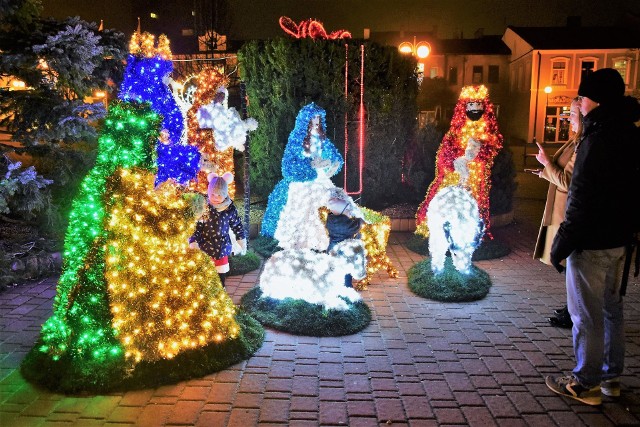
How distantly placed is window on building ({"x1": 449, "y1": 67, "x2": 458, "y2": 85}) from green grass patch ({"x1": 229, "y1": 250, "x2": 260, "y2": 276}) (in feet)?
106

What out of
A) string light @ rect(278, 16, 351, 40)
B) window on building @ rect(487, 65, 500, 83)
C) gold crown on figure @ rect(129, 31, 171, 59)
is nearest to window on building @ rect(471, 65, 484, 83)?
window on building @ rect(487, 65, 500, 83)

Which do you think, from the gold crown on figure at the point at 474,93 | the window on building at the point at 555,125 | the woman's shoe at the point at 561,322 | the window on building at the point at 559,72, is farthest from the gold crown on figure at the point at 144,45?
the window on building at the point at 555,125

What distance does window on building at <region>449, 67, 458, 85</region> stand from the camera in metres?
37.7

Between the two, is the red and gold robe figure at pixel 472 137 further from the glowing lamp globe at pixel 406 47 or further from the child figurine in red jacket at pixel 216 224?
the glowing lamp globe at pixel 406 47

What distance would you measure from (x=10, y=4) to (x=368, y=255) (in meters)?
5.59

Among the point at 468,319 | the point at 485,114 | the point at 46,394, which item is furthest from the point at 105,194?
the point at 485,114

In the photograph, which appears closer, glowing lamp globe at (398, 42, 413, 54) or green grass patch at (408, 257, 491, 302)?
green grass patch at (408, 257, 491, 302)

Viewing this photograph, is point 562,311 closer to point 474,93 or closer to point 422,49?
point 474,93

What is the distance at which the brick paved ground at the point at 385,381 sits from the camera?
14.0ft

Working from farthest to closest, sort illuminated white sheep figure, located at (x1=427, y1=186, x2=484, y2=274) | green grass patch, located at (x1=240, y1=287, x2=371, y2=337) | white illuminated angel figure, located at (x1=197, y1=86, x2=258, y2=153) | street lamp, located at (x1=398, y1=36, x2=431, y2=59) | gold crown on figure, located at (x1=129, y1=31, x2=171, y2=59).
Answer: street lamp, located at (x1=398, y1=36, x2=431, y2=59), white illuminated angel figure, located at (x1=197, y1=86, x2=258, y2=153), illuminated white sheep figure, located at (x1=427, y1=186, x2=484, y2=274), gold crown on figure, located at (x1=129, y1=31, x2=171, y2=59), green grass patch, located at (x1=240, y1=287, x2=371, y2=337)

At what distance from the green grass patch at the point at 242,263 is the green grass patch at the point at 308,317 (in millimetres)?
1525

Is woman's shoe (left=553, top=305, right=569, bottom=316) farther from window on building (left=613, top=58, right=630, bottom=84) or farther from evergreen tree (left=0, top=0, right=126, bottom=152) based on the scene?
window on building (left=613, top=58, right=630, bottom=84)

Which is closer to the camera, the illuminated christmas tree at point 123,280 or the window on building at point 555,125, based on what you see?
the illuminated christmas tree at point 123,280

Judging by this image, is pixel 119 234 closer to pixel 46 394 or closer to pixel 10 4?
pixel 46 394
